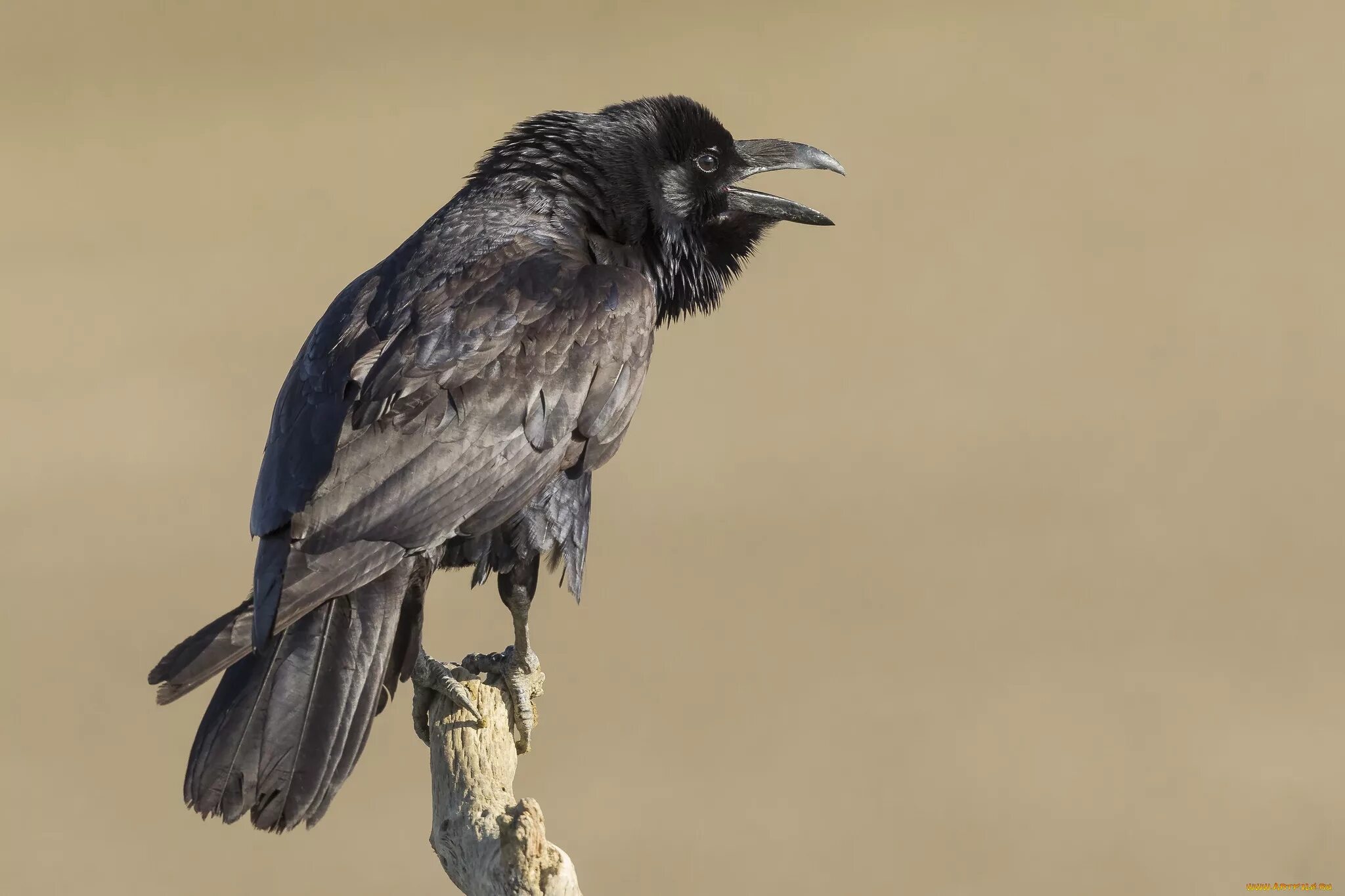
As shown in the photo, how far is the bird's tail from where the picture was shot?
18.1 ft

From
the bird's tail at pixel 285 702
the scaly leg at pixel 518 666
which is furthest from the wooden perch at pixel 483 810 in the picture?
the bird's tail at pixel 285 702

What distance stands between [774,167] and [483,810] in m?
3.68

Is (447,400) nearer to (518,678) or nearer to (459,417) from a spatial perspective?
(459,417)

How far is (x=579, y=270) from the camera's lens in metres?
7.04

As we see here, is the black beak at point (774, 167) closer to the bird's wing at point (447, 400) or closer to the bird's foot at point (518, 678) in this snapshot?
the bird's wing at point (447, 400)

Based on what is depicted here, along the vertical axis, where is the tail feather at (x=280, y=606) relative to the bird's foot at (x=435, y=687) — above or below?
above

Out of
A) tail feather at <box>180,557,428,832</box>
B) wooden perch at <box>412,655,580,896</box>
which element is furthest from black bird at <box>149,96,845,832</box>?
wooden perch at <box>412,655,580,896</box>

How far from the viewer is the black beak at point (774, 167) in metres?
8.12

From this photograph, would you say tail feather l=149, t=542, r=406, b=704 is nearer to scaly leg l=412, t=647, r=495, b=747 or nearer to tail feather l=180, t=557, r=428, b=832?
tail feather l=180, t=557, r=428, b=832

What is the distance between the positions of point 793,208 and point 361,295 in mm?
2180

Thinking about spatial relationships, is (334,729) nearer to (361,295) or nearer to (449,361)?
(449,361)

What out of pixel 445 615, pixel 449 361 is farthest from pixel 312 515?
pixel 445 615

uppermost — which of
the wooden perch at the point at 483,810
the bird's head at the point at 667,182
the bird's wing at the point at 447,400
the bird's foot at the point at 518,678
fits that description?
the bird's head at the point at 667,182

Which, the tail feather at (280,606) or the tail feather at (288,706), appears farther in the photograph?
the tail feather at (288,706)
